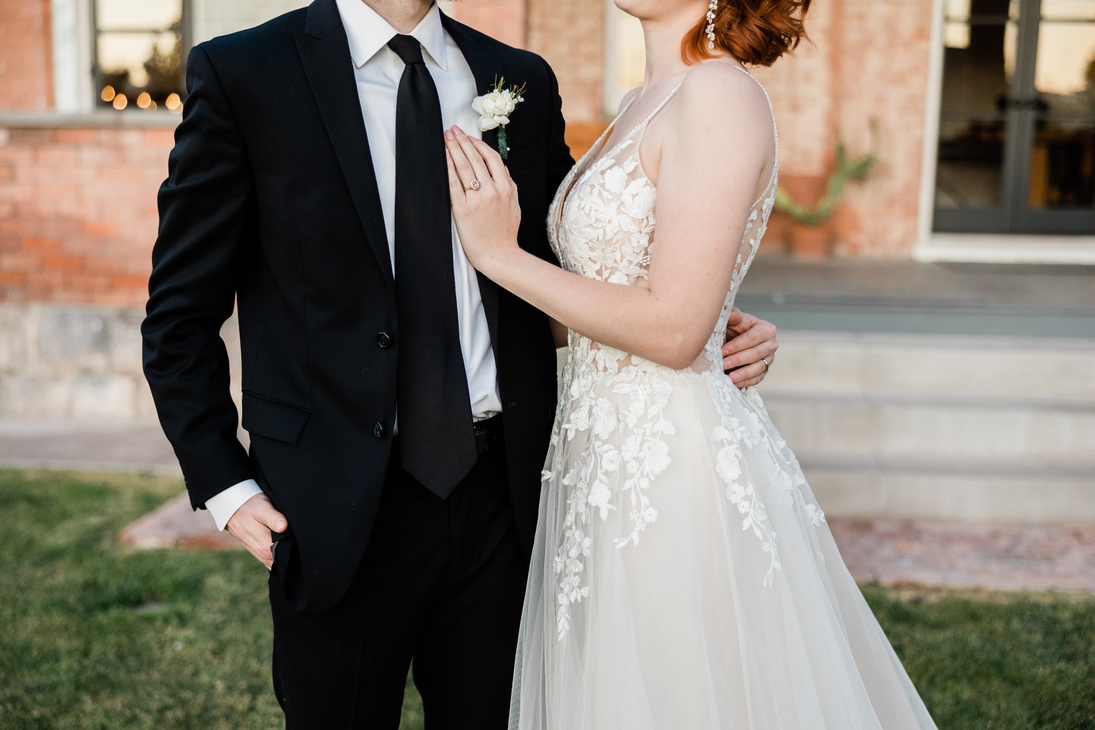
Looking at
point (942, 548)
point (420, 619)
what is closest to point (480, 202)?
point (420, 619)

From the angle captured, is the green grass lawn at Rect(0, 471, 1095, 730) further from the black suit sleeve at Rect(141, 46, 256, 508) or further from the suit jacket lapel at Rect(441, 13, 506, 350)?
the suit jacket lapel at Rect(441, 13, 506, 350)

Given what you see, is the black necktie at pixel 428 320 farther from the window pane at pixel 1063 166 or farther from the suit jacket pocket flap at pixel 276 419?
the window pane at pixel 1063 166

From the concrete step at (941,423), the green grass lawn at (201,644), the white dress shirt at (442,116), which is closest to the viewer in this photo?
the white dress shirt at (442,116)

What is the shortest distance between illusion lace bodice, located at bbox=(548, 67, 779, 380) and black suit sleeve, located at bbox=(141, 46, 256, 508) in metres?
0.64

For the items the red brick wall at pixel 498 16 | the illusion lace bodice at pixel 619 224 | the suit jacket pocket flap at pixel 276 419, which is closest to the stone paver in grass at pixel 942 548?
the illusion lace bodice at pixel 619 224

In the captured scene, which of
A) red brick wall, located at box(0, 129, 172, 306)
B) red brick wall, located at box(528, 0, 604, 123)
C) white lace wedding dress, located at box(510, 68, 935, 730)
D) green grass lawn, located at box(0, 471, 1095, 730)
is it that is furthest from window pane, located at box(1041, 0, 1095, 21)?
white lace wedding dress, located at box(510, 68, 935, 730)

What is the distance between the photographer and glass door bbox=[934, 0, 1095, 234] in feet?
29.7

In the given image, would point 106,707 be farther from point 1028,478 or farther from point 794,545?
point 1028,478

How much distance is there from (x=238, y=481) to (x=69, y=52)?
6507 millimetres

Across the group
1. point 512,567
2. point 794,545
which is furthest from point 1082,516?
point 512,567

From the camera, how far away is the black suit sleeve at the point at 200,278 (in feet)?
5.48

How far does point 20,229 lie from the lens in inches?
266

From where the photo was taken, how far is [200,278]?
5.64 ft

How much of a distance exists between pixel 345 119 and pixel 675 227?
2.06ft
